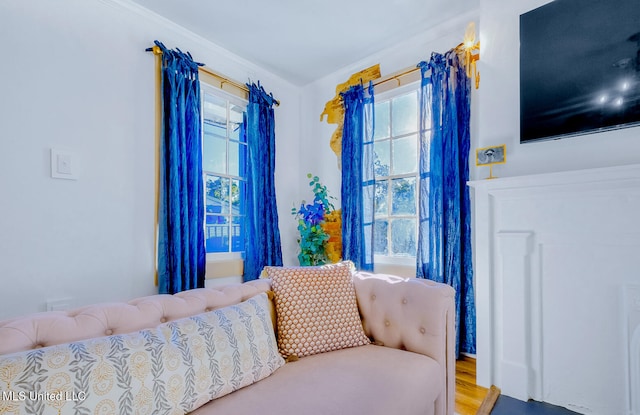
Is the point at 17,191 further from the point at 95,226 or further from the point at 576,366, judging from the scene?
the point at 576,366

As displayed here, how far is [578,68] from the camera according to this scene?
1.74 metres

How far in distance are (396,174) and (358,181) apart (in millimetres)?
367

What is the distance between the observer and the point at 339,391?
1.11 metres

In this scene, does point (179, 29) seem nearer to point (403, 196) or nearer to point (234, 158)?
point (234, 158)

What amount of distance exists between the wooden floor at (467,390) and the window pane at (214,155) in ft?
8.39

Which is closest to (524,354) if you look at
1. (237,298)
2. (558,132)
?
(558,132)

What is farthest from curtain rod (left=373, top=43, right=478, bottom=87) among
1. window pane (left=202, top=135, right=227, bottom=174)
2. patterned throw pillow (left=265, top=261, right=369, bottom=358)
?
patterned throw pillow (left=265, top=261, right=369, bottom=358)

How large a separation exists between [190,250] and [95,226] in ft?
2.14

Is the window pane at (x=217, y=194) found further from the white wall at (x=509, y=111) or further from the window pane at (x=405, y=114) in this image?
the white wall at (x=509, y=111)

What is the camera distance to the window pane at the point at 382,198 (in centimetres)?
297

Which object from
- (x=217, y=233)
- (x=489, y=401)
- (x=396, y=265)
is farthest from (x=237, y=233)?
(x=489, y=401)

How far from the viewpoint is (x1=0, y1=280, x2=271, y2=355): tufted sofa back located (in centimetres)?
94
